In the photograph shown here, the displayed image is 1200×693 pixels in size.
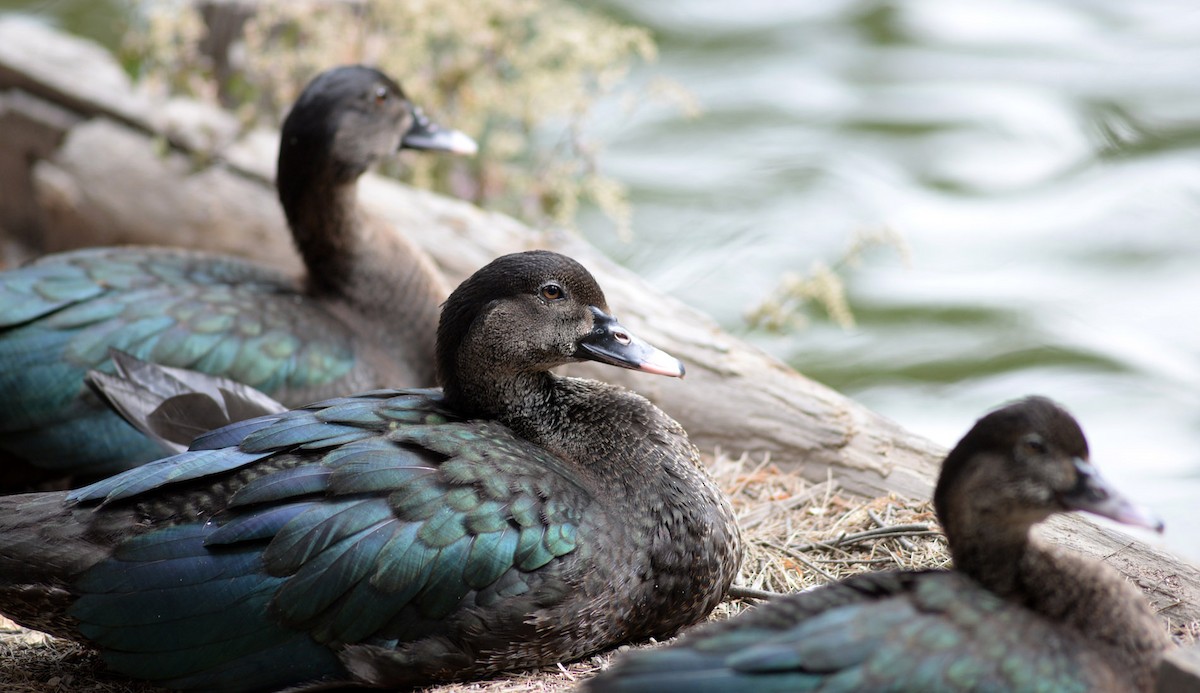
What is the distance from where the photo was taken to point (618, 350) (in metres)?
3.73

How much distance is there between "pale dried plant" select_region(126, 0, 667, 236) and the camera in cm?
646

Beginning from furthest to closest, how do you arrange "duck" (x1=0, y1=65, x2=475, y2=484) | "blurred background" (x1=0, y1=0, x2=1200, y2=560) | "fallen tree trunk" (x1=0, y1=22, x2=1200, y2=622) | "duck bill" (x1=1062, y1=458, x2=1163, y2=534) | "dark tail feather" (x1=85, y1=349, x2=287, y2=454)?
"blurred background" (x1=0, y1=0, x2=1200, y2=560) → "fallen tree trunk" (x1=0, y1=22, x2=1200, y2=622) → "duck" (x1=0, y1=65, x2=475, y2=484) → "dark tail feather" (x1=85, y1=349, x2=287, y2=454) → "duck bill" (x1=1062, y1=458, x2=1163, y2=534)

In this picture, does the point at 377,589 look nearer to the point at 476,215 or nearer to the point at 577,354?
the point at 577,354

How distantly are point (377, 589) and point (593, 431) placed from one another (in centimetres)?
83

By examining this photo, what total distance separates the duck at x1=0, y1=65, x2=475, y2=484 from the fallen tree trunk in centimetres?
39

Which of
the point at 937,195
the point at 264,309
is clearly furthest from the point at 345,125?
the point at 937,195

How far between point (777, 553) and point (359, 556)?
1.40 metres

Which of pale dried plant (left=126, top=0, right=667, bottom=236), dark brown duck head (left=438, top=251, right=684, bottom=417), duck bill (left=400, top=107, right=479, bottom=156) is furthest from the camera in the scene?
pale dried plant (left=126, top=0, right=667, bottom=236)

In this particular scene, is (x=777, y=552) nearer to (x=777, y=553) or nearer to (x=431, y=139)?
(x=777, y=553)

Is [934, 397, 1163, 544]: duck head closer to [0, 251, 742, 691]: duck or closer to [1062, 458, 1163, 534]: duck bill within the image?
[1062, 458, 1163, 534]: duck bill

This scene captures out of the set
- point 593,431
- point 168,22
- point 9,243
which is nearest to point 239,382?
point 593,431

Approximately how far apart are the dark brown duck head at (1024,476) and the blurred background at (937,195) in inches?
121

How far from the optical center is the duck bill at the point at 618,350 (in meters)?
3.71

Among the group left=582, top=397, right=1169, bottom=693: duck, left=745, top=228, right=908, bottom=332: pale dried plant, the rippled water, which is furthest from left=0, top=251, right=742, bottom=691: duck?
the rippled water
